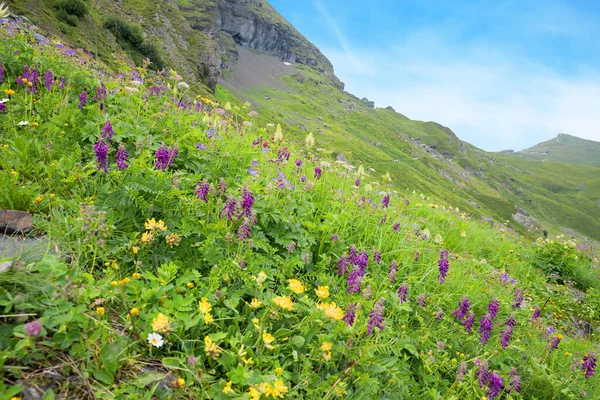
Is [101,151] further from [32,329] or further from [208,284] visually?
[32,329]

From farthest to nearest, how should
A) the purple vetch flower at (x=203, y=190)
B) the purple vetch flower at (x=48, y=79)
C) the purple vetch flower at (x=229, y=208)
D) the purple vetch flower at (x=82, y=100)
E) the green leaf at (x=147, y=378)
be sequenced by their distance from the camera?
the purple vetch flower at (x=48, y=79), the purple vetch flower at (x=82, y=100), the purple vetch flower at (x=203, y=190), the purple vetch flower at (x=229, y=208), the green leaf at (x=147, y=378)

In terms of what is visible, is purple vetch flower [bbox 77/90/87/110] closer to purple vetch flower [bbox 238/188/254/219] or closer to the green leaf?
purple vetch flower [bbox 238/188/254/219]

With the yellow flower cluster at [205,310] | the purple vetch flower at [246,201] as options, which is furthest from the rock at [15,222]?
the purple vetch flower at [246,201]

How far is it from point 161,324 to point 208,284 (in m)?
0.79

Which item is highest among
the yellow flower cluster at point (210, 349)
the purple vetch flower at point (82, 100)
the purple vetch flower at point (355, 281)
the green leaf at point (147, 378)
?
the purple vetch flower at point (82, 100)

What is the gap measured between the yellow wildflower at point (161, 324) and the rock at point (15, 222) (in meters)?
1.65

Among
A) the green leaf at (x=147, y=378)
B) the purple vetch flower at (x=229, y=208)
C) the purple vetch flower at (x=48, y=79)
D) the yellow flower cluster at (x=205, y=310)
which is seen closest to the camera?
the green leaf at (x=147, y=378)

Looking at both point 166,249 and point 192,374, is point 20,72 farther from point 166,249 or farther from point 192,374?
point 192,374

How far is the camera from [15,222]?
9.62 feet

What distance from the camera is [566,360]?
4.39m

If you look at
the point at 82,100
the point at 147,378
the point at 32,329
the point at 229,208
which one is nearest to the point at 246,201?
the point at 229,208

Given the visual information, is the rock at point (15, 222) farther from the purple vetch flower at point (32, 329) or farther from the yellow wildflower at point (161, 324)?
the yellow wildflower at point (161, 324)

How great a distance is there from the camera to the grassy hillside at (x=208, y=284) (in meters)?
2.14

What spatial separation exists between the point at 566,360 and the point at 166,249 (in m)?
5.45
